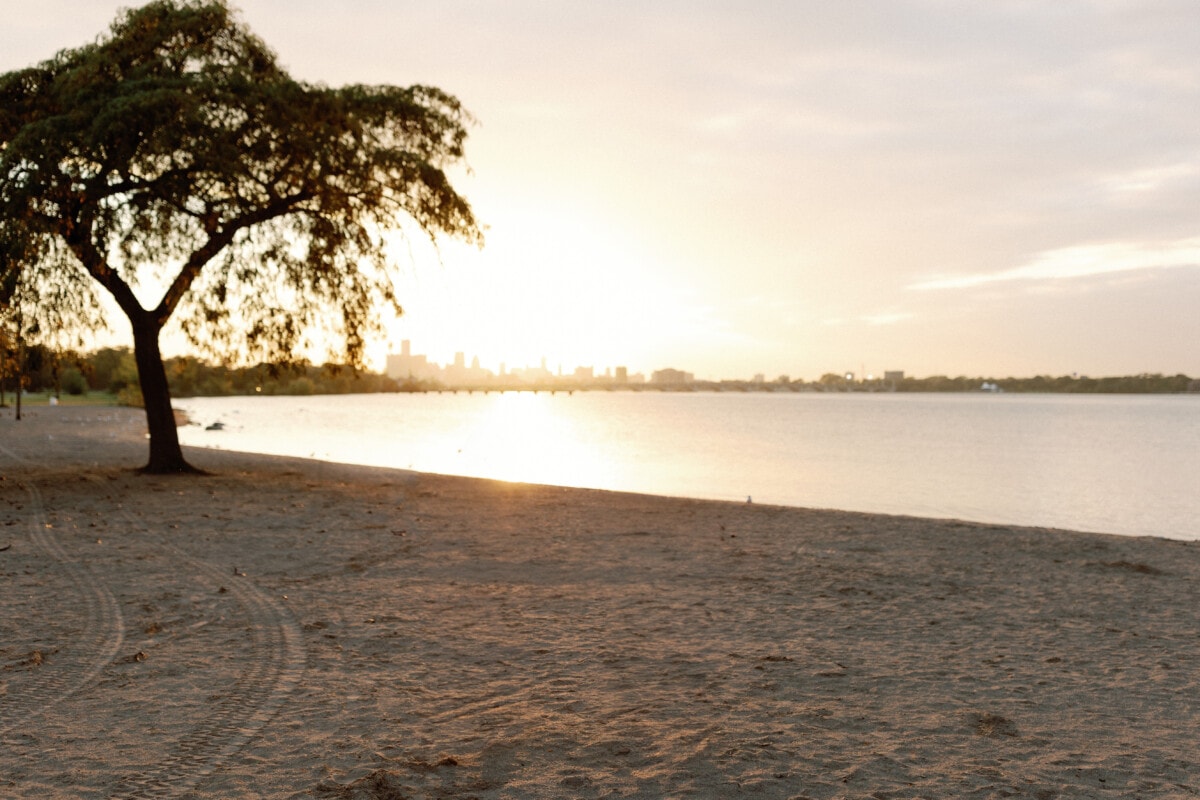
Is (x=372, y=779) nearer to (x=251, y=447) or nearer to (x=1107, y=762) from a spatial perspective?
(x=1107, y=762)

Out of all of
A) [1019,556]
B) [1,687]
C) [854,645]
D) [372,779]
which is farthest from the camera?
[1019,556]

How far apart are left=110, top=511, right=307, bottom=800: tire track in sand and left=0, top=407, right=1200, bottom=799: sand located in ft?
0.09

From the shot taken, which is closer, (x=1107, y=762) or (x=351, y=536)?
(x=1107, y=762)

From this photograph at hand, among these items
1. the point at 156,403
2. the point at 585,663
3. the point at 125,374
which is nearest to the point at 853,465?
the point at 156,403

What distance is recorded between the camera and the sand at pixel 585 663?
4.98 metres

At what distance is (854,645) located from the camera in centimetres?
777

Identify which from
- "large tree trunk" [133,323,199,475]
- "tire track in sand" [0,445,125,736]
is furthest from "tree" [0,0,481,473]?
"tire track in sand" [0,445,125,736]

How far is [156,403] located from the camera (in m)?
20.4

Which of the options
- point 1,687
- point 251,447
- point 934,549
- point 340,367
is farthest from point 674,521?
point 251,447

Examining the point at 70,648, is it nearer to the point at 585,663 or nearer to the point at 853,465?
the point at 585,663

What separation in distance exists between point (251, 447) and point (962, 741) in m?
42.7

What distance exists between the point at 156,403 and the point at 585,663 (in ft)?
56.1

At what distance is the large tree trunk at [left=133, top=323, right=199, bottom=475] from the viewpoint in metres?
19.8

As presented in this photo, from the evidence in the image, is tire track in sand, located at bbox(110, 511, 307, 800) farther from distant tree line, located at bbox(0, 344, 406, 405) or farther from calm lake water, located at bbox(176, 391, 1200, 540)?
calm lake water, located at bbox(176, 391, 1200, 540)
